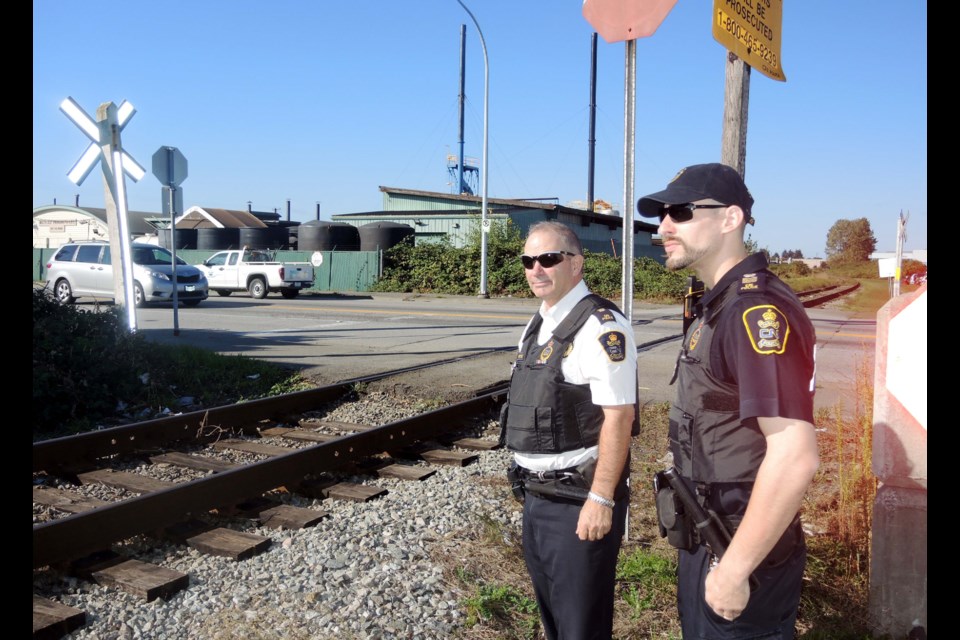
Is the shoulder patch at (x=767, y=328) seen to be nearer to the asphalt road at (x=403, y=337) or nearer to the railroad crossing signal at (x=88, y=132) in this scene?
the asphalt road at (x=403, y=337)

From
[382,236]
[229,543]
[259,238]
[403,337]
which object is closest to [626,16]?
[229,543]

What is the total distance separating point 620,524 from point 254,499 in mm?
3237

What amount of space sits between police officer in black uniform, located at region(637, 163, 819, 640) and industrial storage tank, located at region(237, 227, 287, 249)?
36914 millimetres

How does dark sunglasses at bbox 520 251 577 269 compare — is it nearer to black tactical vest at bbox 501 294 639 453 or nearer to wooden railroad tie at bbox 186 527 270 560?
black tactical vest at bbox 501 294 639 453

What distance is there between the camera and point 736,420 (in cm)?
203

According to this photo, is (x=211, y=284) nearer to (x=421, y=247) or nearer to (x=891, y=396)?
(x=421, y=247)

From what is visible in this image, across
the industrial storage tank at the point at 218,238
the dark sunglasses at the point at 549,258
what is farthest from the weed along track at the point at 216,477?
the industrial storage tank at the point at 218,238

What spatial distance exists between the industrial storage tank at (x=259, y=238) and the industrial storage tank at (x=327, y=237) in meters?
4.23

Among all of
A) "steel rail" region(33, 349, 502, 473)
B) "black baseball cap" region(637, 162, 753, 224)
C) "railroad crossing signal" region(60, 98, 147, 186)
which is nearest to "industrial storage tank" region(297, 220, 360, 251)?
"railroad crossing signal" region(60, 98, 147, 186)

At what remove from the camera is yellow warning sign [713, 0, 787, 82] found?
4.35 meters

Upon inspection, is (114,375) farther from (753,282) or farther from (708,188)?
(753,282)

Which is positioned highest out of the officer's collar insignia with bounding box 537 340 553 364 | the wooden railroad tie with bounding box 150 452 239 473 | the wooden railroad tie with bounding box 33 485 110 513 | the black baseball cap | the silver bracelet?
the black baseball cap

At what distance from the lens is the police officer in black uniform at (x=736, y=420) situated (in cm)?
187

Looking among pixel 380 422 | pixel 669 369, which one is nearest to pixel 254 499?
pixel 380 422
